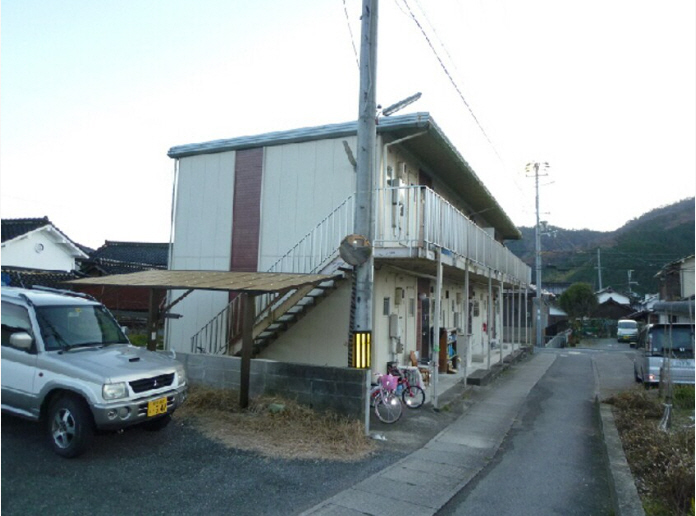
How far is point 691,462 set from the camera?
459 cm

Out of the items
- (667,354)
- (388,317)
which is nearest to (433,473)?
(388,317)

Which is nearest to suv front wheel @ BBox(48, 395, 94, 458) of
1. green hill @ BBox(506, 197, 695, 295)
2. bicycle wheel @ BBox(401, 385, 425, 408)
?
bicycle wheel @ BBox(401, 385, 425, 408)

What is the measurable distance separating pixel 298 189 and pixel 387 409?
546 cm

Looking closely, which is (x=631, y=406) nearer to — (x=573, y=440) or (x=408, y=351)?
(x=573, y=440)

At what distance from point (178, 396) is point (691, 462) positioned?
569 cm

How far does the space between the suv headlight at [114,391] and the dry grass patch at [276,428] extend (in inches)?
60.7

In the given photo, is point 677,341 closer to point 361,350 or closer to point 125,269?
point 361,350

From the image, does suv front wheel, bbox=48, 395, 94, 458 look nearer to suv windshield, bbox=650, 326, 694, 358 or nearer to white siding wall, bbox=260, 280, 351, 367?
white siding wall, bbox=260, 280, 351, 367

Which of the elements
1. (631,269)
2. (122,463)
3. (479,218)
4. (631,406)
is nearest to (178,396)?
(122,463)

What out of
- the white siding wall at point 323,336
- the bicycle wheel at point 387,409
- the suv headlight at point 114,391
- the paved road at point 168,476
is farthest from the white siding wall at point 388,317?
the suv headlight at point 114,391

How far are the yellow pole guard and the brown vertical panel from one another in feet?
15.0

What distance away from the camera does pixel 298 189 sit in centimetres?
1080

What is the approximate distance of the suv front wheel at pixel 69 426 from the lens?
5184 millimetres

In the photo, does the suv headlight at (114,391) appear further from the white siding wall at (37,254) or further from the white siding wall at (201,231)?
the white siding wall at (37,254)
